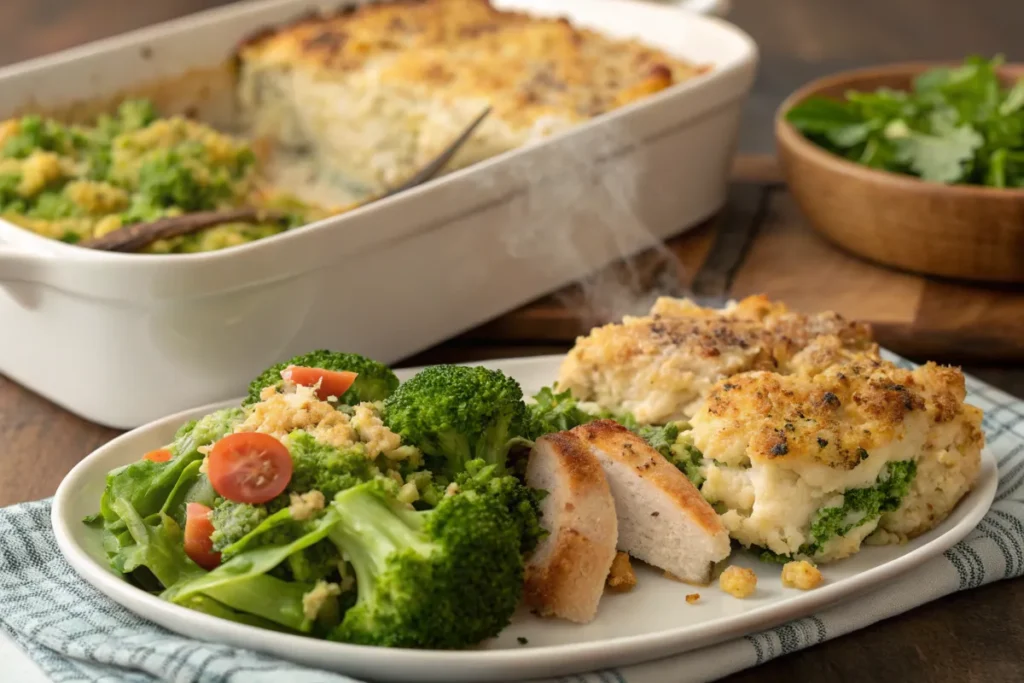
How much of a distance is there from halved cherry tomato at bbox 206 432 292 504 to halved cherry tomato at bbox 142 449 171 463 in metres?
0.23

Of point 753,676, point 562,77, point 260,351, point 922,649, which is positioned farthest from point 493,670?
point 562,77

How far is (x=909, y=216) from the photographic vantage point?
3787mm

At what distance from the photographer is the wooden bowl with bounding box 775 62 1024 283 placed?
3.66 meters

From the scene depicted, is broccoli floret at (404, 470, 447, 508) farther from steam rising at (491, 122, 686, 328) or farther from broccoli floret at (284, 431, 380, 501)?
steam rising at (491, 122, 686, 328)

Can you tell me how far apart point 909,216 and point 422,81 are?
165cm

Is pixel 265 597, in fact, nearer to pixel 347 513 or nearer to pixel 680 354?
pixel 347 513

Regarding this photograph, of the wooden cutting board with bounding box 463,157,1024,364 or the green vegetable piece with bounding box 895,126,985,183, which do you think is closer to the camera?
the wooden cutting board with bounding box 463,157,1024,364

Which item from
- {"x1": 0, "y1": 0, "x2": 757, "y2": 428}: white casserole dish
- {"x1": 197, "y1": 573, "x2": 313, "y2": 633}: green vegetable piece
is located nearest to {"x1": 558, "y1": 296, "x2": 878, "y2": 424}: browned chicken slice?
{"x1": 0, "y1": 0, "x2": 757, "y2": 428}: white casserole dish

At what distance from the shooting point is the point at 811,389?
8.11 feet

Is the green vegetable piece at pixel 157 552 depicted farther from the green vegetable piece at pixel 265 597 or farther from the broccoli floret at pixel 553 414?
the broccoli floret at pixel 553 414

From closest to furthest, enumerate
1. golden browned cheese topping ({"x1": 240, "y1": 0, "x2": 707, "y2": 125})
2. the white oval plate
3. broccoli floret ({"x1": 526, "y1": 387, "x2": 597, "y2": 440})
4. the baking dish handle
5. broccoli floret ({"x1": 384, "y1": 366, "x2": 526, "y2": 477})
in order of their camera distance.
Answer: the white oval plate < broccoli floret ({"x1": 384, "y1": 366, "x2": 526, "y2": 477}) < broccoli floret ({"x1": 526, "y1": 387, "x2": 597, "y2": 440}) < the baking dish handle < golden browned cheese topping ({"x1": 240, "y1": 0, "x2": 707, "y2": 125})

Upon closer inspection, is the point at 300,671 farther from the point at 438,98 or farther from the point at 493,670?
the point at 438,98

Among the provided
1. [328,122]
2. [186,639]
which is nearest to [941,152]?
[328,122]

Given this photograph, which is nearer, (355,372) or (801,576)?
(801,576)
